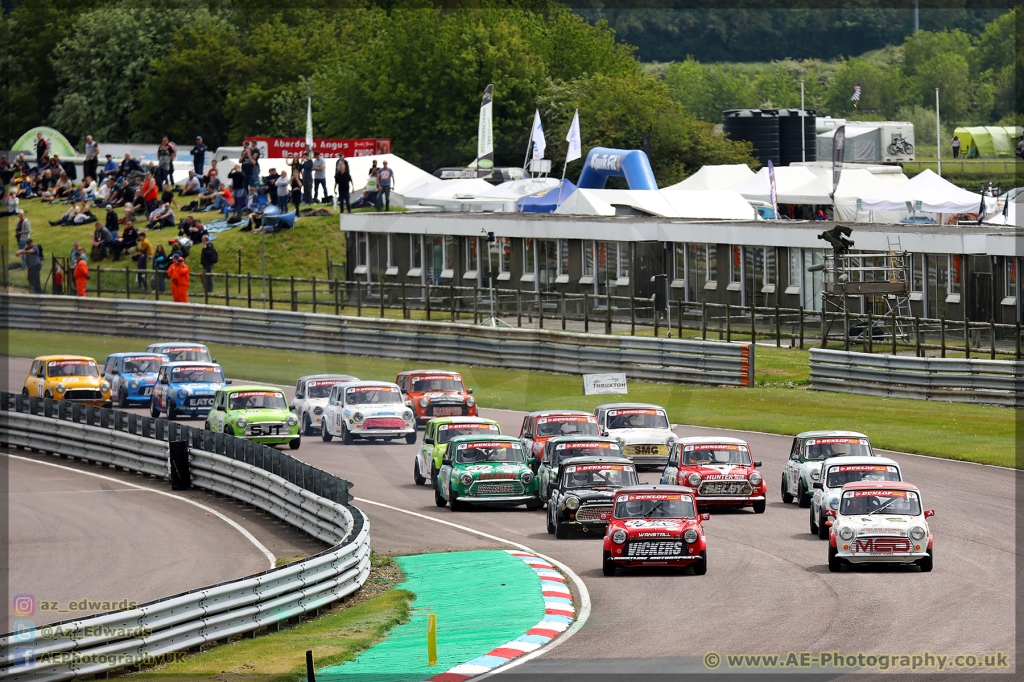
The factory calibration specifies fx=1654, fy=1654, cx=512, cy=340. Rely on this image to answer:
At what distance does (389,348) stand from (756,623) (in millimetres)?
33765

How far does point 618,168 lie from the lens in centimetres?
7150

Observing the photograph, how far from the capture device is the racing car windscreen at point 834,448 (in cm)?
2830

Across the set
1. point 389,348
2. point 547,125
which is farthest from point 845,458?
point 547,125

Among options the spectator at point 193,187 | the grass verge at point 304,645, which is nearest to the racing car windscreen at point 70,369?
the grass verge at point 304,645

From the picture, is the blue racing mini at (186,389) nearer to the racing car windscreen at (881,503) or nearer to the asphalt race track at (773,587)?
the asphalt race track at (773,587)


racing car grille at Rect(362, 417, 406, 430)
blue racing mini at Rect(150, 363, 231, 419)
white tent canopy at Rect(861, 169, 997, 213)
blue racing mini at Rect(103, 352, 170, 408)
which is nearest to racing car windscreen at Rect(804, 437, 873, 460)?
racing car grille at Rect(362, 417, 406, 430)

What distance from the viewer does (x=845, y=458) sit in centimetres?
2623

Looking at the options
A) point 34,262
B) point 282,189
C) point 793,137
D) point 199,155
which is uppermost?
point 793,137

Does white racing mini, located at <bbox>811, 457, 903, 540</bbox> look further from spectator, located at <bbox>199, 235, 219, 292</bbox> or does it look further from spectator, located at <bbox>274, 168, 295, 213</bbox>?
spectator, located at <bbox>274, 168, 295, 213</bbox>

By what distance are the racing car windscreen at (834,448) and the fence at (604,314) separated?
44.4ft

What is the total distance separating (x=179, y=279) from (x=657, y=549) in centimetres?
3771

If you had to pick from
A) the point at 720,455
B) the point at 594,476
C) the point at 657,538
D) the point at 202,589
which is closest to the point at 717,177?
the point at 720,455

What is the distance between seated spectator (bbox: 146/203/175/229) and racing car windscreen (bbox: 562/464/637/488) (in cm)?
4538

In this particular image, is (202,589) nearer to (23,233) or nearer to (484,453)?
(484,453)
